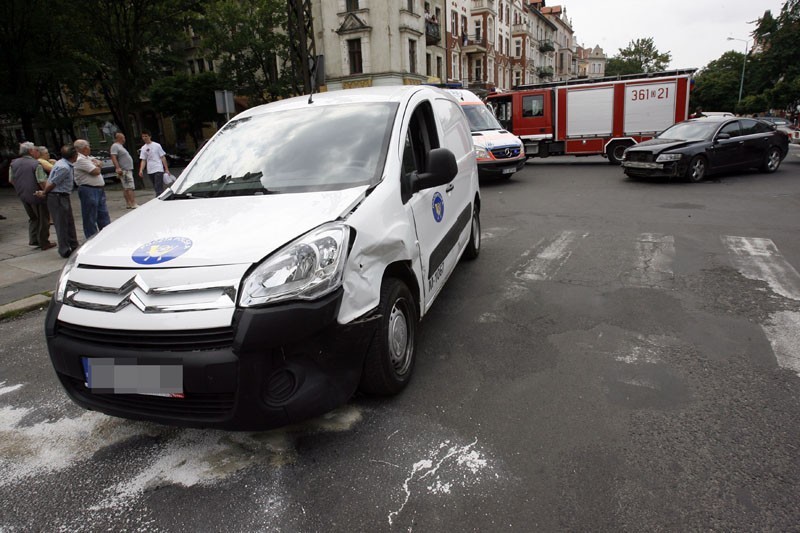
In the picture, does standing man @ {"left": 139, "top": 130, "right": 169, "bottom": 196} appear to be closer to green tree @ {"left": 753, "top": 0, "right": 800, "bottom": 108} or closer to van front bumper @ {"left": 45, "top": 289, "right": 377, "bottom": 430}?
van front bumper @ {"left": 45, "top": 289, "right": 377, "bottom": 430}

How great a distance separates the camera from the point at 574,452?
266 centimetres

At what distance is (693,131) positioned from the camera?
13.2 meters

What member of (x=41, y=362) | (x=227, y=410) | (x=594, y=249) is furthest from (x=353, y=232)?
(x=594, y=249)

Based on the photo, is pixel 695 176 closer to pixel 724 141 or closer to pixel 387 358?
pixel 724 141

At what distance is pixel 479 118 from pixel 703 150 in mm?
5773

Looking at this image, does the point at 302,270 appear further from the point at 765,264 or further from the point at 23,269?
the point at 23,269

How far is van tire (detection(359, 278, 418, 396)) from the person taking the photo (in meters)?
2.87

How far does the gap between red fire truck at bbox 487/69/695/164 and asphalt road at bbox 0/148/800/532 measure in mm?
14215

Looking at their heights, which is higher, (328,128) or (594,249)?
(328,128)

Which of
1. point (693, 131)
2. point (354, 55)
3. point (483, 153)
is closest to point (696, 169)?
point (693, 131)

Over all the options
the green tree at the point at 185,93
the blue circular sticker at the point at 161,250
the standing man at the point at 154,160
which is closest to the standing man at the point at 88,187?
the standing man at the point at 154,160

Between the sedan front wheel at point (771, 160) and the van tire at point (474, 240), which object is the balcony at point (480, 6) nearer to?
the sedan front wheel at point (771, 160)

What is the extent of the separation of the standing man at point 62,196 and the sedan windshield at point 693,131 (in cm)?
1361

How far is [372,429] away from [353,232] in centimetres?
116
